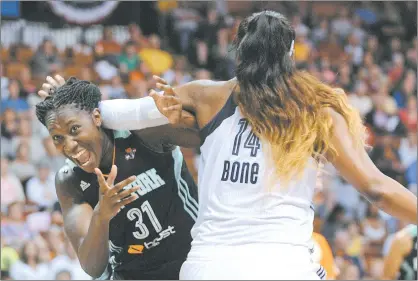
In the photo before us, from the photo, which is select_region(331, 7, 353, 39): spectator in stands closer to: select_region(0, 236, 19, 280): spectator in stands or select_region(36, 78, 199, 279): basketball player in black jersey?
select_region(0, 236, 19, 280): spectator in stands

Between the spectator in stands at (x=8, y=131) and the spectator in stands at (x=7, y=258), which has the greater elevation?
the spectator in stands at (x=8, y=131)

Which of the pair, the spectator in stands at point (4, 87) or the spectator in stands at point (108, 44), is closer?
the spectator in stands at point (4, 87)

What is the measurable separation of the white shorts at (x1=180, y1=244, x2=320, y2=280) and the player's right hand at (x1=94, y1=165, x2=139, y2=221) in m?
0.44

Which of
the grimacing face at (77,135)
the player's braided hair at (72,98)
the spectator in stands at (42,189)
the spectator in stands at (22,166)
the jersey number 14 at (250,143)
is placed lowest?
the spectator in stands at (42,189)

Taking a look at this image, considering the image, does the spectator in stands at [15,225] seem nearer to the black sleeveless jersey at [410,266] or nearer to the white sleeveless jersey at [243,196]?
the black sleeveless jersey at [410,266]

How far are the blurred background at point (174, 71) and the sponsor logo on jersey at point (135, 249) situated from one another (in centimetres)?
373

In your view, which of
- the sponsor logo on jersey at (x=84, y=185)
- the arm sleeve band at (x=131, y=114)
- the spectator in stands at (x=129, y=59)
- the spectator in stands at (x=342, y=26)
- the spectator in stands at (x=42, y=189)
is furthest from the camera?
the spectator in stands at (x=342, y=26)

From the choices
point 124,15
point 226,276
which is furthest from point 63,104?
point 124,15

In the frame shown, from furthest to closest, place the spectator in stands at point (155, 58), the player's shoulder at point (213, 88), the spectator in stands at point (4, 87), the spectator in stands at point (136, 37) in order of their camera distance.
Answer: the spectator in stands at point (136, 37)
the spectator in stands at point (155, 58)
the spectator in stands at point (4, 87)
the player's shoulder at point (213, 88)

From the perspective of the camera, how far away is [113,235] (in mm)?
3793

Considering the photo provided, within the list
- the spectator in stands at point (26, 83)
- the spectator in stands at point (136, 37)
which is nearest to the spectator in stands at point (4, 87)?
the spectator in stands at point (26, 83)

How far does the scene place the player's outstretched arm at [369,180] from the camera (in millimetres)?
2693

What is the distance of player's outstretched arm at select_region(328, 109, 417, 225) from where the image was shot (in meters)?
2.69

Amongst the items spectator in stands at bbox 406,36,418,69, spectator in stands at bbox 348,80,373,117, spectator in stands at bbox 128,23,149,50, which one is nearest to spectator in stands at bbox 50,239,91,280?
spectator in stands at bbox 128,23,149,50
